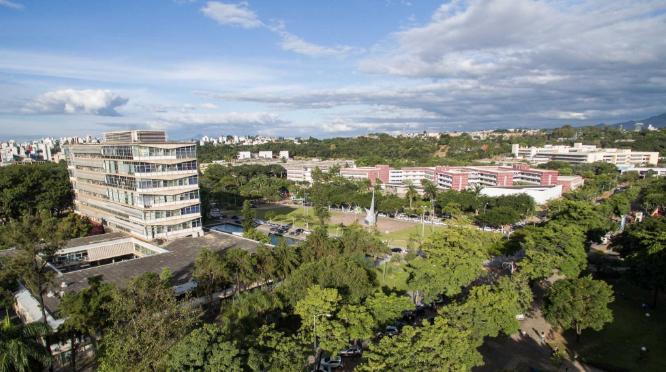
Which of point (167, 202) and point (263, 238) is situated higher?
point (167, 202)

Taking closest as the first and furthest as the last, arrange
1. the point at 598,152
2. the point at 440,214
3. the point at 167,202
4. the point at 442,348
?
the point at 442,348 → the point at 167,202 → the point at 440,214 → the point at 598,152

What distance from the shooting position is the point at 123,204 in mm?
37594

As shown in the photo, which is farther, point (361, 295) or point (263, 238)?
point (263, 238)

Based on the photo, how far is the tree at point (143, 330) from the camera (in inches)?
555

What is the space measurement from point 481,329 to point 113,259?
33321 mm

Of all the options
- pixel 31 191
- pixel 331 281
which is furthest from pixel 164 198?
pixel 31 191

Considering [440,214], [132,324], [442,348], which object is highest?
[132,324]

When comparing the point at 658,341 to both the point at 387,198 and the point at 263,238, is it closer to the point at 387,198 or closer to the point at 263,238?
the point at 263,238

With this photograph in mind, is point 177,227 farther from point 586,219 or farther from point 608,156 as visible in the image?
point 608,156

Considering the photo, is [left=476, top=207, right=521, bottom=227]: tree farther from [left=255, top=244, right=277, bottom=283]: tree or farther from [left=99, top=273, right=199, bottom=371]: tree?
[left=99, top=273, right=199, bottom=371]: tree

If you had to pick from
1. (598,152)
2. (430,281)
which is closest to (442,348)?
(430,281)

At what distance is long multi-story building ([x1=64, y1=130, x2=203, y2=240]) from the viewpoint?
3441 centimetres

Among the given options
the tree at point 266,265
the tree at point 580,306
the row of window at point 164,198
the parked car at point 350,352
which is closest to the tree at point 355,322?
the parked car at point 350,352

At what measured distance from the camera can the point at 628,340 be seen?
76.1 ft
